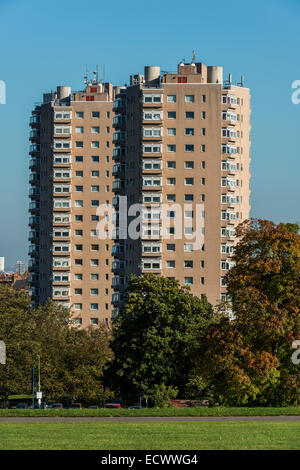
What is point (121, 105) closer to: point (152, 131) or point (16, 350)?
point (152, 131)

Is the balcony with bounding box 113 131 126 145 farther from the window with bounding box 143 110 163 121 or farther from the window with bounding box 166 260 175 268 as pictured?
the window with bounding box 166 260 175 268

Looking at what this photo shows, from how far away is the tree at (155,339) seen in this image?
93.1 m

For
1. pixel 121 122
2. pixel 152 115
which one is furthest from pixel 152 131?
pixel 121 122

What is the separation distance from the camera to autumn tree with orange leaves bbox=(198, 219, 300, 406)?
70812mm

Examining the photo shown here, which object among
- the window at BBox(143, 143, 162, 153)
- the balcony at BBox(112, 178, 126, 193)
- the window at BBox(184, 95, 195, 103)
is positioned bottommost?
the balcony at BBox(112, 178, 126, 193)

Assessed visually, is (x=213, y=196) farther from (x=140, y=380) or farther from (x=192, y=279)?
(x=140, y=380)

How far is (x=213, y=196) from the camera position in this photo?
171 m

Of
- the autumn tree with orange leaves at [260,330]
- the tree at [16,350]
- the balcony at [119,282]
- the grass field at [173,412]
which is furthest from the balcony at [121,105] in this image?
the grass field at [173,412]

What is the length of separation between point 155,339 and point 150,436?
Result: 44503 mm

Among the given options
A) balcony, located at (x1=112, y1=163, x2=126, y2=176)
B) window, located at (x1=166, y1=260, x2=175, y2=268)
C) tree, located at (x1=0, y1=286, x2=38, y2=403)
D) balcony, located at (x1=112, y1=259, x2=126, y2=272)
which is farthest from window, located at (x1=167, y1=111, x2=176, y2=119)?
tree, located at (x1=0, y1=286, x2=38, y2=403)

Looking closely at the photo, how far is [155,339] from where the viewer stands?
9362cm

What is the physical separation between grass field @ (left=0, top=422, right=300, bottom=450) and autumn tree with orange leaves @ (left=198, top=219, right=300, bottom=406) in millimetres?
11857

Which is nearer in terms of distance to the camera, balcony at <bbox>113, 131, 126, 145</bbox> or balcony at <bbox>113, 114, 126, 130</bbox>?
balcony at <bbox>113, 131, 126, 145</bbox>
